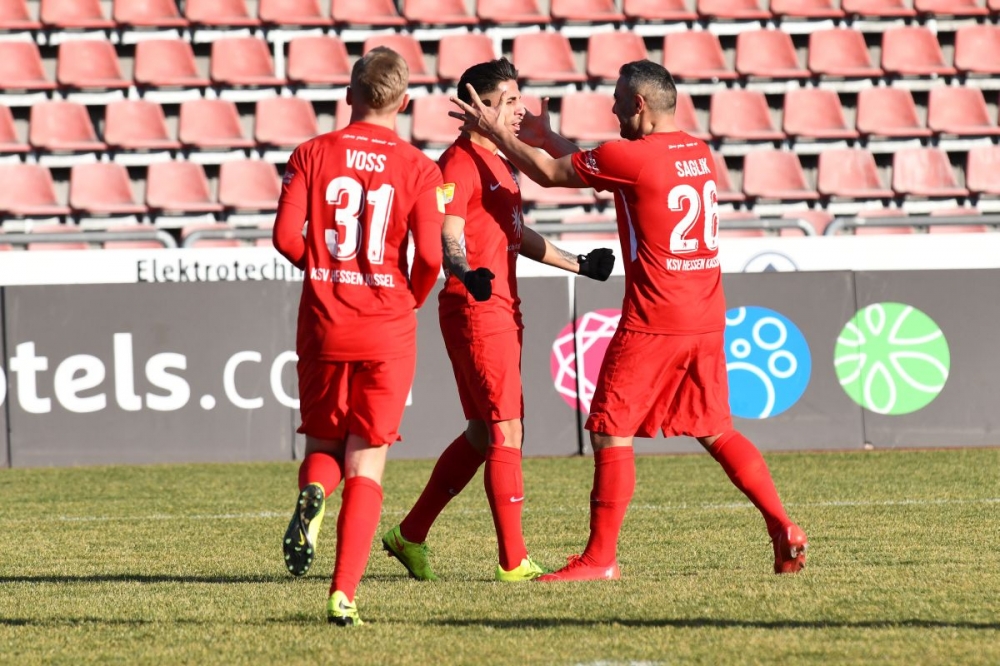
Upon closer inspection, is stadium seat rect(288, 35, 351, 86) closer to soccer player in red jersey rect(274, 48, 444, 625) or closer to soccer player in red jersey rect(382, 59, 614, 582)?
soccer player in red jersey rect(382, 59, 614, 582)

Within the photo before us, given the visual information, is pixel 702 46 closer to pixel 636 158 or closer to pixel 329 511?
pixel 329 511

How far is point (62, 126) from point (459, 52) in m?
4.04

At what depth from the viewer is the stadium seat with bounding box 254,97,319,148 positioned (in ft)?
50.1

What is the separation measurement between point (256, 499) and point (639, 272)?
12.9 ft

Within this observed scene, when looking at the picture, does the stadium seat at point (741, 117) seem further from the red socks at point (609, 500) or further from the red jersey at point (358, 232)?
the red jersey at point (358, 232)

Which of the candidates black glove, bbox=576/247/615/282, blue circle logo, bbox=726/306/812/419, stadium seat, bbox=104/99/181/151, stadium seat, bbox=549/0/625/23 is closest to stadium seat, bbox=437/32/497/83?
stadium seat, bbox=549/0/625/23

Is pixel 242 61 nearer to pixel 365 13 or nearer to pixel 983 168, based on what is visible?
pixel 365 13

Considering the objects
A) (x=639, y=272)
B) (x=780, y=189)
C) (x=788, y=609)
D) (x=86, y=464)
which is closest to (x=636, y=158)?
(x=639, y=272)

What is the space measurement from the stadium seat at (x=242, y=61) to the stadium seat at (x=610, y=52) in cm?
321

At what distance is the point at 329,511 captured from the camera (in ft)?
27.6

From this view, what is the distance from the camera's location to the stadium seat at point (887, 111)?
16094mm

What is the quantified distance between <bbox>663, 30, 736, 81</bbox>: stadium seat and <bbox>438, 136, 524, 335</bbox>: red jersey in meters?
10.7

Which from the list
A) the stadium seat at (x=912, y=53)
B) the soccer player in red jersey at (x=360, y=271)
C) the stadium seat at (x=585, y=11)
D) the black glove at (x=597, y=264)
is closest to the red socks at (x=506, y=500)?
the black glove at (x=597, y=264)

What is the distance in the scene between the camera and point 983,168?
16.0 meters
